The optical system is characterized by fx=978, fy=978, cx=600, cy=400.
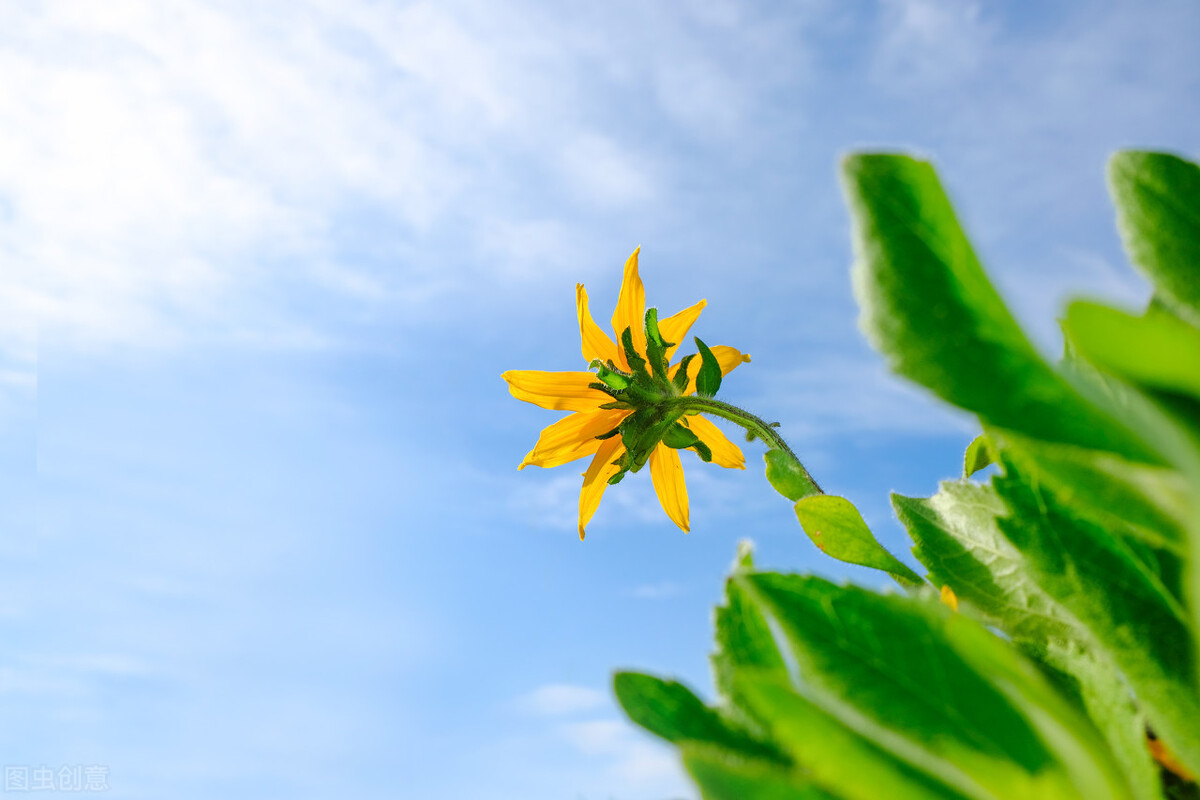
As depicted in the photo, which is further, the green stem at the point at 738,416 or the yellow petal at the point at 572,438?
the yellow petal at the point at 572,438

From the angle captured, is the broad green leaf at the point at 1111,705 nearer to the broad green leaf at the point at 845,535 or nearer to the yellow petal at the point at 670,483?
the broad green leaf at the point at 845,535

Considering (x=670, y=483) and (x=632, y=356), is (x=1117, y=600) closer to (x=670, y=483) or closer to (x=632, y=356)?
(x=632, y=356)

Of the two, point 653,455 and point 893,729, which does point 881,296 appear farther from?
point 653,455

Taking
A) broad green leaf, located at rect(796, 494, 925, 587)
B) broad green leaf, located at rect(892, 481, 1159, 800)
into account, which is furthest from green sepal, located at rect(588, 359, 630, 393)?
broad green leaf, located at rect(892, 481, 1159, 800)

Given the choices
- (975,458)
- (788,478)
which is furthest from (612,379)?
(975,458)

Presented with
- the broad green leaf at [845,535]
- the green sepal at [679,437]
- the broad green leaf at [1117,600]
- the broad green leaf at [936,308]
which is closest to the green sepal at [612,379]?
the green sepal at [679,437]
